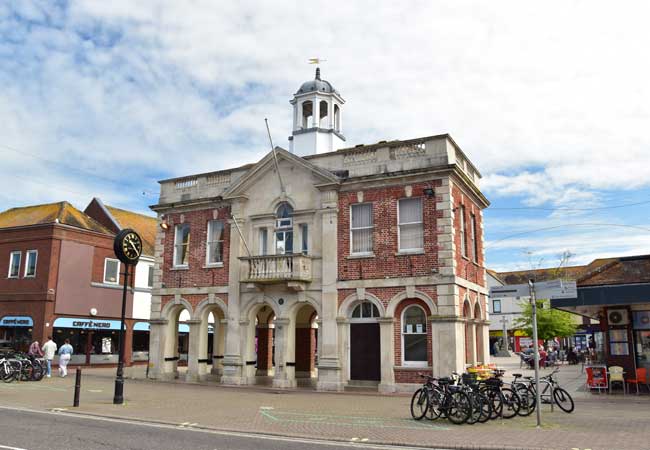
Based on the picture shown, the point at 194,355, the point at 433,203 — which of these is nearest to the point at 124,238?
the point at 194,355

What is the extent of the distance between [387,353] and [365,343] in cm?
123

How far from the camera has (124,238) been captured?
59.0ft

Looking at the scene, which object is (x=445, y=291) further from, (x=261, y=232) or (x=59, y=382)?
(x=59, y=382)

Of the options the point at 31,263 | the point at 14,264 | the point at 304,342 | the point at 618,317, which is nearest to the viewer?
the point at 618,317

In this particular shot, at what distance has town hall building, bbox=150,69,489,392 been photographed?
829 inches

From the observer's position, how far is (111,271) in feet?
120

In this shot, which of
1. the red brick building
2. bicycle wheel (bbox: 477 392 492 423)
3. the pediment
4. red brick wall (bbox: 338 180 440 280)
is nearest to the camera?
bicycle wheel (bbox: 477 392 492 423)

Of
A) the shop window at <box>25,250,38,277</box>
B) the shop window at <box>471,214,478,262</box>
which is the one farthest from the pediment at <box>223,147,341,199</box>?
the shop window at <box>25,250,38,277</box>

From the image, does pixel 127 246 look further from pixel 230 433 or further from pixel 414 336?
pixel 414 336

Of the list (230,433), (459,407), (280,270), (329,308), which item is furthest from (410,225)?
(230,433)

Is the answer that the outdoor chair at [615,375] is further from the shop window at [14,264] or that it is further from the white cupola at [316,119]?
the shop window at [14,264]

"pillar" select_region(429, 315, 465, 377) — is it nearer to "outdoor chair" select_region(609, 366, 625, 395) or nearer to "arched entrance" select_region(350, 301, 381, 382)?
"arched entrance" select_region(350, 301, 381, 382)

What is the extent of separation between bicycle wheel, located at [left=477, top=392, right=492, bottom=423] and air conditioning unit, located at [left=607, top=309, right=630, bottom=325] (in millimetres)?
9060

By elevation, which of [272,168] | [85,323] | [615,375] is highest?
[272,168]
